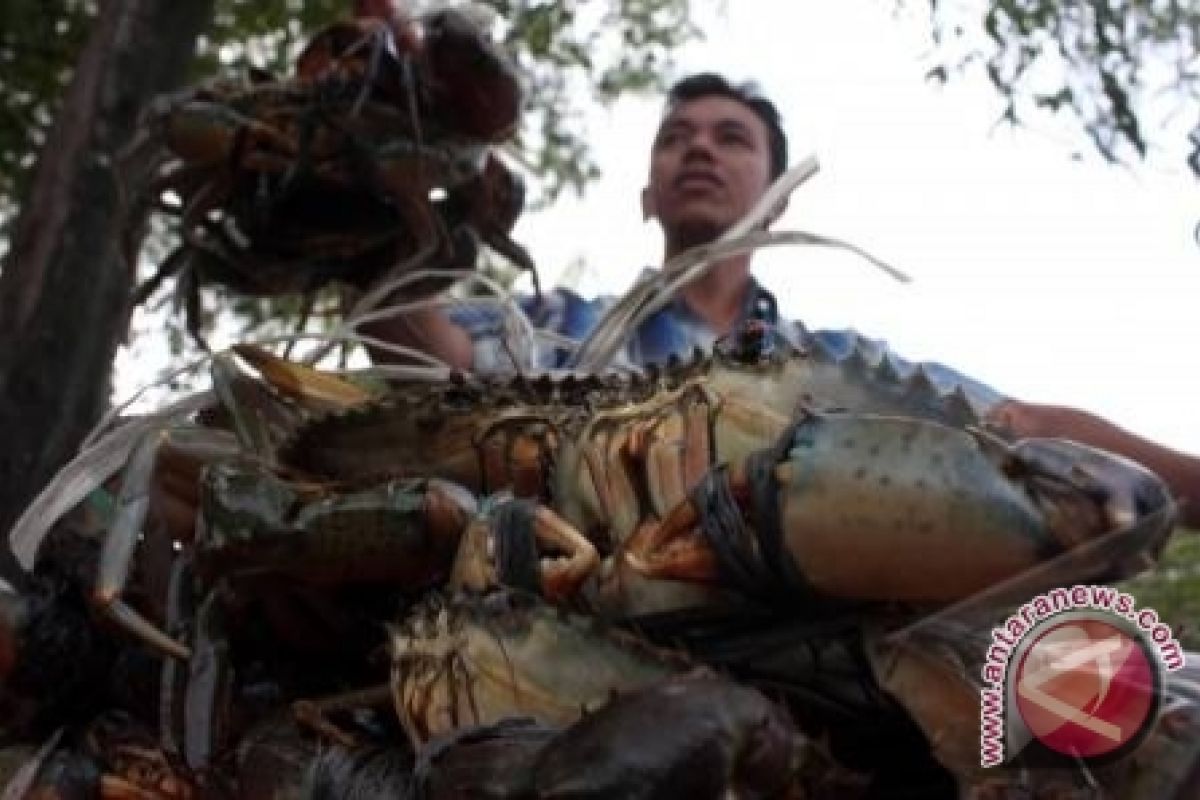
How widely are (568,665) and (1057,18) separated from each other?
1.90 meters

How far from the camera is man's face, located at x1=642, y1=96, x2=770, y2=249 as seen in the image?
2195 millimetres

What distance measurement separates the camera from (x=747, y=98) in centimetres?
231

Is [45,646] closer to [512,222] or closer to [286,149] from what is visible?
[286,149]

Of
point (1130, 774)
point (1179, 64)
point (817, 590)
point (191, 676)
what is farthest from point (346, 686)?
point (1179, 64)

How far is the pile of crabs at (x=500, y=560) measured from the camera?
923mm

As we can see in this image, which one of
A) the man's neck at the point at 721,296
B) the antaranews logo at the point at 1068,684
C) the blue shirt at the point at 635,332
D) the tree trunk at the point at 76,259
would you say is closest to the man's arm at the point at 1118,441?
the blue shirt at the point at 635,332

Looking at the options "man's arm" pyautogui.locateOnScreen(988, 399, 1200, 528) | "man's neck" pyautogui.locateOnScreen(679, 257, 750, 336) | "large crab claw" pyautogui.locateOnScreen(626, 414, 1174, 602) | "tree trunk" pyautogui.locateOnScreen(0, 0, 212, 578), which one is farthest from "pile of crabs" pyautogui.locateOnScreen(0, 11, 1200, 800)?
"tree trunk" pyautogui.locateOnScreen(0, 0, 212, 578)

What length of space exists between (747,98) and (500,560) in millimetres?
1323

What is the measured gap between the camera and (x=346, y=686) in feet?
4.53

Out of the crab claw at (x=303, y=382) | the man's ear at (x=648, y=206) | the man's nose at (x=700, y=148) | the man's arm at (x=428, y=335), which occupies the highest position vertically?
the man's nose at (x=700, y=148)

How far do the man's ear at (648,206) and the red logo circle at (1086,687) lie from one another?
53.6 inches

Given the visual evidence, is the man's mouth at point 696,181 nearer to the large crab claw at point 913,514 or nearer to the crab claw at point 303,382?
the crab claw at point 303,382

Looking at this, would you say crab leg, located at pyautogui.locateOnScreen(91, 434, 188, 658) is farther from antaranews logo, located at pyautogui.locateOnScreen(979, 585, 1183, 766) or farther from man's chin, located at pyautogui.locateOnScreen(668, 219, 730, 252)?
man's chin, located at pyautogui.locateOnScreen(668, 219, 730, 252)

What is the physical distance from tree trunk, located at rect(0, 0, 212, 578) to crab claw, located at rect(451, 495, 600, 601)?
86.4 inches
